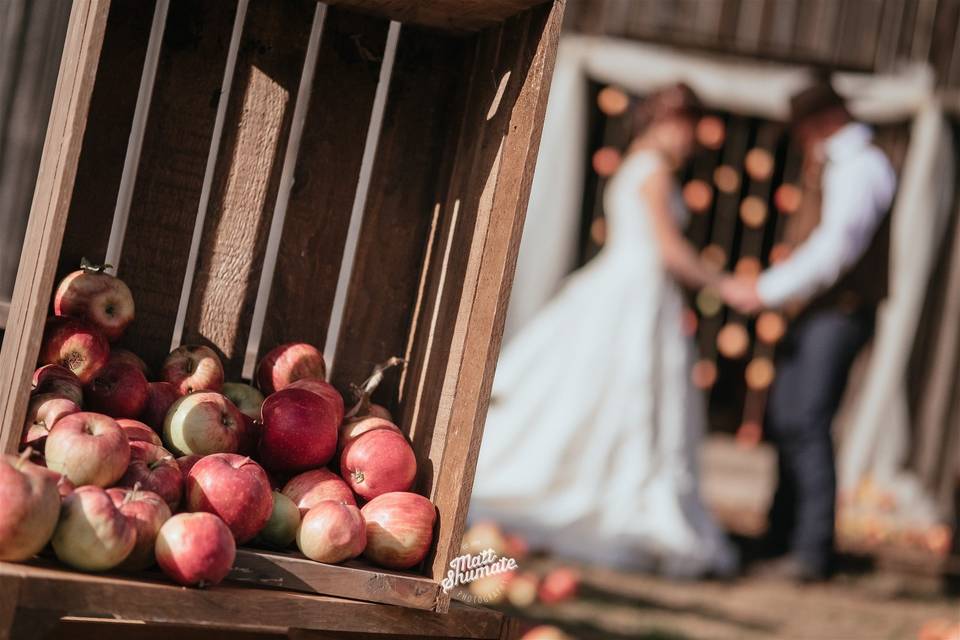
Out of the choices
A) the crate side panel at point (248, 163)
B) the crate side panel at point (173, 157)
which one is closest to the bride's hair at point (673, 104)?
the crate side panel at point (248, 163)

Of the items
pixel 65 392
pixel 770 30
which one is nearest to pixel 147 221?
pixel 65 392

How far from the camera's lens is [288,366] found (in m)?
2.10

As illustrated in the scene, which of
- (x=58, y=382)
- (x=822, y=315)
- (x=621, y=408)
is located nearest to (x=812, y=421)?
(x=822, y=315)

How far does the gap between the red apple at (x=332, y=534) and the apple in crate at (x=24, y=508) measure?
40cm

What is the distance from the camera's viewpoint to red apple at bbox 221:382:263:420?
2.07 metres

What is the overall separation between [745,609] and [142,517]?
3573mm

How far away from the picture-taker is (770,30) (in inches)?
265

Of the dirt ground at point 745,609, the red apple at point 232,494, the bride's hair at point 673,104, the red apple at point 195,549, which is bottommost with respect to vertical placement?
the dirt ground at point 745,609

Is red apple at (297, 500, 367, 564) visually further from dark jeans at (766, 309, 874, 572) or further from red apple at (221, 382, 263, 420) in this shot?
dark jeans at (766, 309, 874, 572)

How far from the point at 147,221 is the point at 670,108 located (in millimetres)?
3980

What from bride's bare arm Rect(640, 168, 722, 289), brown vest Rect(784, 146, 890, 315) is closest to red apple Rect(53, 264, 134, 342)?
bride's bare arm Rect(640, 168, 722, 289)

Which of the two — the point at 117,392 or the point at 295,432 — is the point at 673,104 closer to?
the point at 295,432

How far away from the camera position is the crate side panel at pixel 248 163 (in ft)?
6.93

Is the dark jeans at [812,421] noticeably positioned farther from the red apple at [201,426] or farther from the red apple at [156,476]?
the red apple at [156,476]
